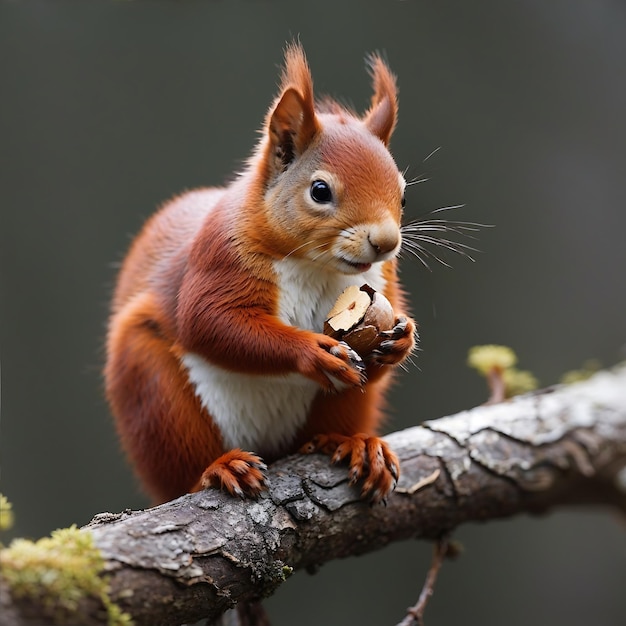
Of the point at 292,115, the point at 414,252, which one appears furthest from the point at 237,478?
the point at 292,115

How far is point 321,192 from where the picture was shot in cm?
126

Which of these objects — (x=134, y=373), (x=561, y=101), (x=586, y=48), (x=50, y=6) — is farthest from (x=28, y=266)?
(x=586, y=48)

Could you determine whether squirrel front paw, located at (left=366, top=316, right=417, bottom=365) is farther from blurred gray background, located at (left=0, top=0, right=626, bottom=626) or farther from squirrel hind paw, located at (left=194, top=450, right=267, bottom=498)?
blurred gray background, located at (left=0, top=0, right=626, bottom=626)

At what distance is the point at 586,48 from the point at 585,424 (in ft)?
5.17

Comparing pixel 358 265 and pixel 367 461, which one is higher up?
pixel 358 265

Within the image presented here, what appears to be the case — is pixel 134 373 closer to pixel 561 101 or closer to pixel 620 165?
pixel 561 101

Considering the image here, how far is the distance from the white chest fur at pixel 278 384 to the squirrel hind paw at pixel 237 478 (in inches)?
5.0

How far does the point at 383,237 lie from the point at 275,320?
0.27 m

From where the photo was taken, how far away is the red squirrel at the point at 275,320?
125 cm

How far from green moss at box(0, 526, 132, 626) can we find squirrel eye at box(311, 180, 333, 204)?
644mm

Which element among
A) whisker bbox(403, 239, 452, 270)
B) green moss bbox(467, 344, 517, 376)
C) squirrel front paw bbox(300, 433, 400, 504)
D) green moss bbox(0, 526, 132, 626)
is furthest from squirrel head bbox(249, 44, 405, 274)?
green moss bbox(467, 344, 517, 376)

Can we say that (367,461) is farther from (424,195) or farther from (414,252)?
(424,195)

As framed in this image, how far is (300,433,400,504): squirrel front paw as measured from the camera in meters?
1.44

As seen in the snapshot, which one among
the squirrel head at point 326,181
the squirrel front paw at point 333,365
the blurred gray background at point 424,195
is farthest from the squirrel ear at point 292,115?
the blurred gray background at point 424,195
